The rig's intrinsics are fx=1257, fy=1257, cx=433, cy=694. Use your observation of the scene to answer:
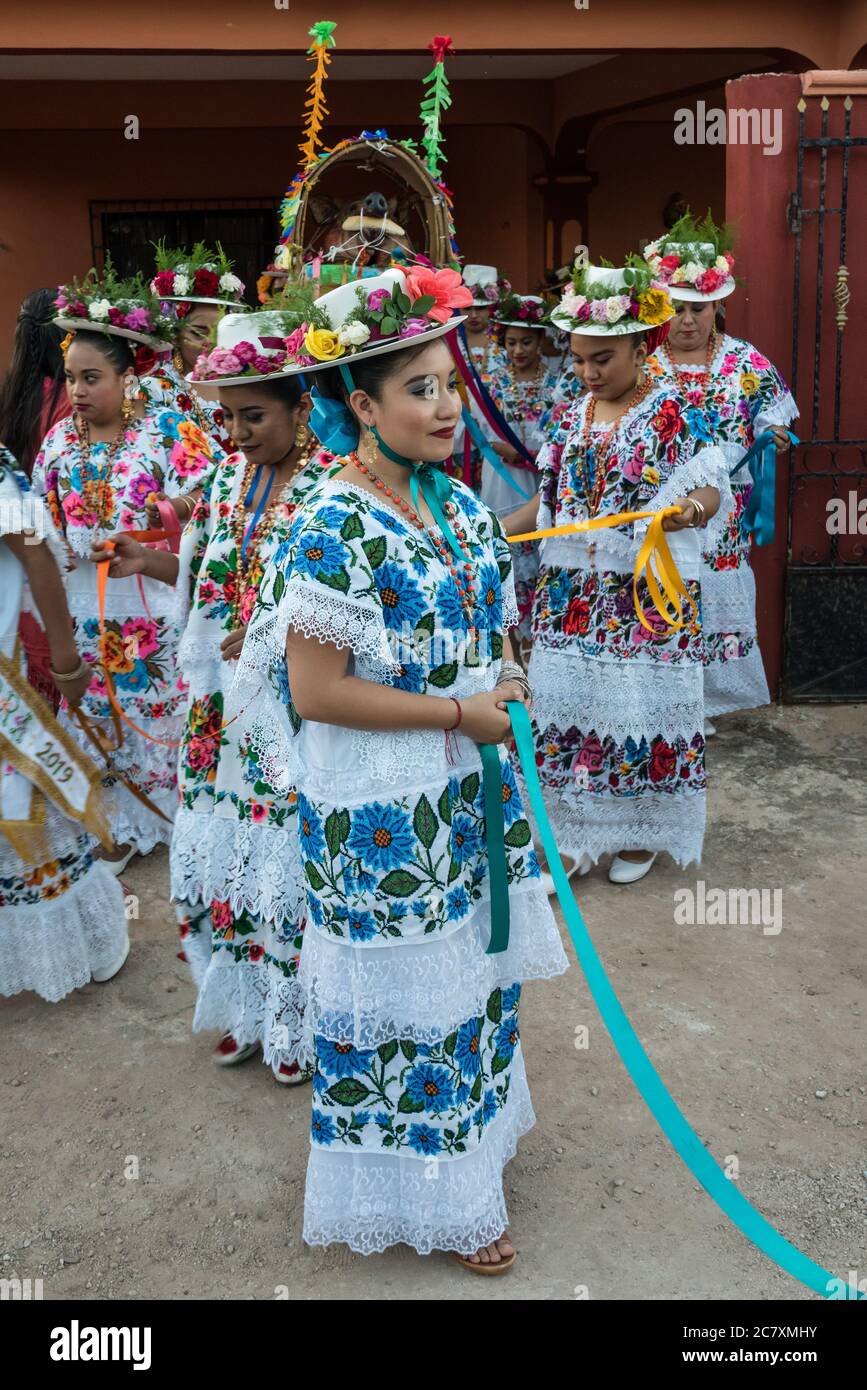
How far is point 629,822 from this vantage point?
14.8 ft

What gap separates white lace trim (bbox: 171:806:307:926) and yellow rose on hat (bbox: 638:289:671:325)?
2.04m

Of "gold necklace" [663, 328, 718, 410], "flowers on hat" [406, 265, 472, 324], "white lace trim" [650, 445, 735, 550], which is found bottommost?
"white lace trim" [650, 445, 735, 550]

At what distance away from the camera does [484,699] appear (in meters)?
2.39

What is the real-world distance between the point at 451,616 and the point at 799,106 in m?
4.67

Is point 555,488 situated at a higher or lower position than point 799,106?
A: lower

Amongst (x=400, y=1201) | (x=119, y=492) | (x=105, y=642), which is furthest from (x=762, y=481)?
(x=400, y=1201)

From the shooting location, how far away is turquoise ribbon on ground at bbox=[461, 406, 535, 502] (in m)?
5.37

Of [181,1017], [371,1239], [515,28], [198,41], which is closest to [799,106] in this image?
[515,28]

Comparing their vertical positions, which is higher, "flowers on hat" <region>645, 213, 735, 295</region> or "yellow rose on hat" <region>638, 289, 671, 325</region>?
"flowers on hat" <region>645, 213, 735, 295</region>

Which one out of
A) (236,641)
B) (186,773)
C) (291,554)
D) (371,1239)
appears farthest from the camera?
(186,773)

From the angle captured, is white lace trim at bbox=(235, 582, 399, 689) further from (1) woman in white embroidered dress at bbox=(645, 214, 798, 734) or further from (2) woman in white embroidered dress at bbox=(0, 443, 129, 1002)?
(1) woman in white embroidered dress at bbox=(645, 214, 798, 734)

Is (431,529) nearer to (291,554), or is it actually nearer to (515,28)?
(291,554)

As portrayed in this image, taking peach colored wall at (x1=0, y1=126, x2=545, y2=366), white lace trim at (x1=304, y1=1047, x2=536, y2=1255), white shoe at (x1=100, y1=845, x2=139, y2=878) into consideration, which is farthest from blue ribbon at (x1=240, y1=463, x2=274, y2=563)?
peach colored wall at (x1=0, y1=126, x2=545, y2=366)

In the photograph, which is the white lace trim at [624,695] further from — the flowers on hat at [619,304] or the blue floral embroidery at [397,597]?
the blue floral embroidery at [397,597]
